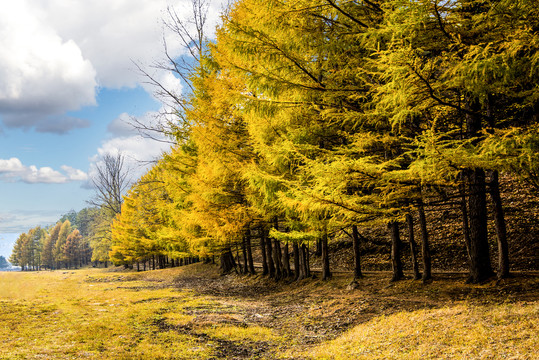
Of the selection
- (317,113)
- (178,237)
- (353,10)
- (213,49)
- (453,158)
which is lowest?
(178,237)

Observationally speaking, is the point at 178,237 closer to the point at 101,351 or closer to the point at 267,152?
the point at 267,152

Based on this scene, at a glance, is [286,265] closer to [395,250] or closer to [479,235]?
[395,250]

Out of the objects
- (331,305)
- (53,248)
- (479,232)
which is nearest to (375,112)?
(479,232)

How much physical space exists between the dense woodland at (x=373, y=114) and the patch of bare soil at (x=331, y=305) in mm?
639

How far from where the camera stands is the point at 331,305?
9.45 metres

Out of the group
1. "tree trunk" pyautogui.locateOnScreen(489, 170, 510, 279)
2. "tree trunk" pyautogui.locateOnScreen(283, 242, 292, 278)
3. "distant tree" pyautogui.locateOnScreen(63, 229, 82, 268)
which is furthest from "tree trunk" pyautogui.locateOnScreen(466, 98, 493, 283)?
"distant tree" pyautogui.locateOnScreen(63, 229, 82, 268)

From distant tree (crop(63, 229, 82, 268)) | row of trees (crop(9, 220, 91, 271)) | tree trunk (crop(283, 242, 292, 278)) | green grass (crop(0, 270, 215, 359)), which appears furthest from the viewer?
row of trees (crop(9, 220, 91, 271))

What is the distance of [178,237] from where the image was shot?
2067 cm

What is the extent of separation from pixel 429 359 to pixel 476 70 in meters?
4.12

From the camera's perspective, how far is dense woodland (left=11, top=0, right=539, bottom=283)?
204 inches

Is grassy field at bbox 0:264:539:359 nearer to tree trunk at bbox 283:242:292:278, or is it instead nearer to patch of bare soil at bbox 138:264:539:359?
patch of bare soil at bbox 138:264:539:359

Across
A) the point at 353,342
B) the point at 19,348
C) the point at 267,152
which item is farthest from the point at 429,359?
the point at 19,348

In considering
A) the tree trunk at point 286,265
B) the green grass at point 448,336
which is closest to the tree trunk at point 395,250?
the green grass at point 448,336

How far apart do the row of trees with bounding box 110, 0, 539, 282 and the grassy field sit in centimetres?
131
